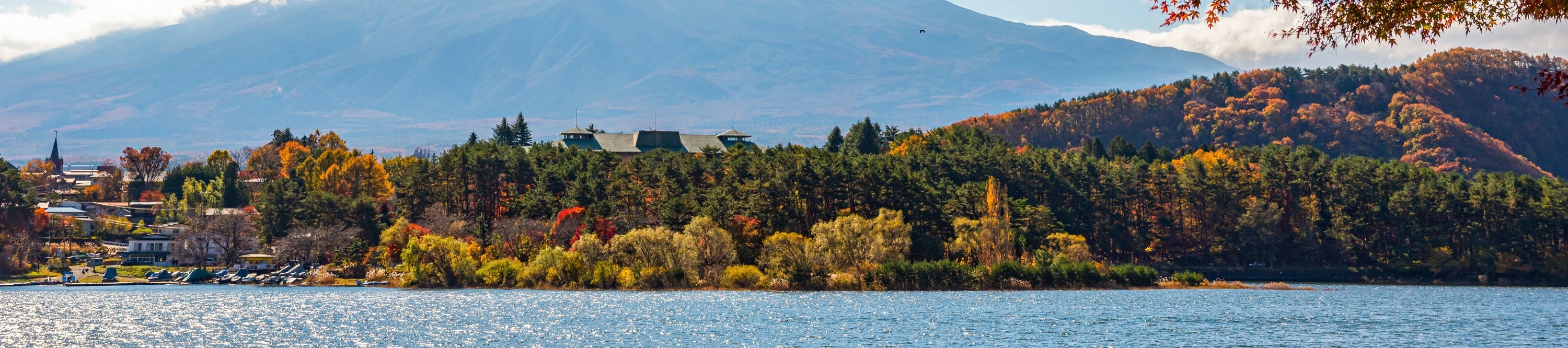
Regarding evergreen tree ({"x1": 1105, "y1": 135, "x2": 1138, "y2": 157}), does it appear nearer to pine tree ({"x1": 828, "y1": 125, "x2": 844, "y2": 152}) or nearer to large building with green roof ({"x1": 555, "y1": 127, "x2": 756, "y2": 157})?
pine tree ({"x1": 828, "y1": 125, "x2": 844, "y2": 152})

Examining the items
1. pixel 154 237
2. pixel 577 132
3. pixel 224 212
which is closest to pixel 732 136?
pixel 577 132

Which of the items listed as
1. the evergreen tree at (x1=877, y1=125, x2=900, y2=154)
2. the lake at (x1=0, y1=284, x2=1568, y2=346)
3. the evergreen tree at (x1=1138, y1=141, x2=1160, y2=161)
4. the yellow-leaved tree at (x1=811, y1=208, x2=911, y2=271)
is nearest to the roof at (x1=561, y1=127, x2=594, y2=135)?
the evergreen tree at (x1=877, y1=125, x2=900, y2=154)

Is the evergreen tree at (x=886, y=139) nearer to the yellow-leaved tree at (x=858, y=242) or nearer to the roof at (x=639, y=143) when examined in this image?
the roof at (x=639, y=143)

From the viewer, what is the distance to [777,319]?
56125 millimetres

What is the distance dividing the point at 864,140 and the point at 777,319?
91.4m

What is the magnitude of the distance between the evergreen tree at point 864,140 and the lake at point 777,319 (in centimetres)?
6606

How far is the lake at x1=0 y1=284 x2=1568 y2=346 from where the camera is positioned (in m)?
48.2

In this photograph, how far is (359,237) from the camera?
10606cm

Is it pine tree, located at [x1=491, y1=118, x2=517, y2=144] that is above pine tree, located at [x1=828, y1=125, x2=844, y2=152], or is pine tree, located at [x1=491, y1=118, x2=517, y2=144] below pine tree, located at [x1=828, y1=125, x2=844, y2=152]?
above

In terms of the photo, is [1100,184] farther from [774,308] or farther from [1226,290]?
[774,308]

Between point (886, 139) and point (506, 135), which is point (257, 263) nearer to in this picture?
point (506, 135)

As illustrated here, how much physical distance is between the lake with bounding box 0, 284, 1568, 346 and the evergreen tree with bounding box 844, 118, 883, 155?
66065 millimetres

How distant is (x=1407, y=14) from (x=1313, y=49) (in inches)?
62.3

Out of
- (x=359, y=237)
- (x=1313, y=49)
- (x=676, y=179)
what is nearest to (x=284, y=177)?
(x=359, y=237)
